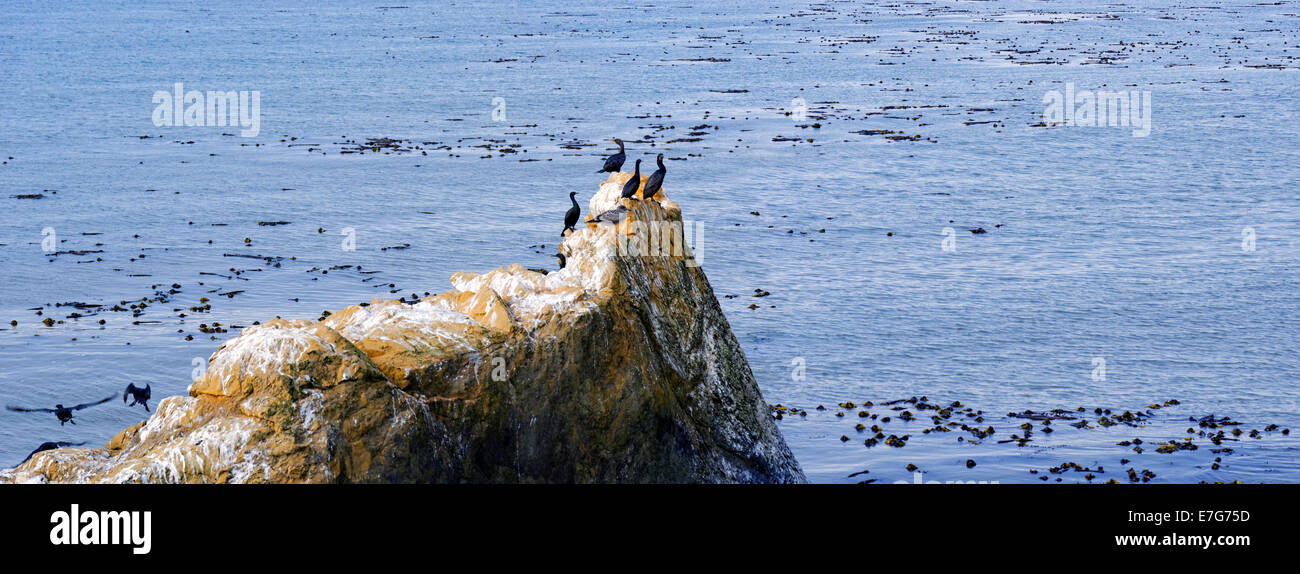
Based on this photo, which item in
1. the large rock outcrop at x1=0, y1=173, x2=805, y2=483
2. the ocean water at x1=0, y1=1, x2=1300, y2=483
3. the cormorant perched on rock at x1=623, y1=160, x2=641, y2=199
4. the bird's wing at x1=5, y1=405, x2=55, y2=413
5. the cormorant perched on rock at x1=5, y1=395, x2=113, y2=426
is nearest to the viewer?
the large rock outcrop at x1=0, y1=173, x2=805, y2=483

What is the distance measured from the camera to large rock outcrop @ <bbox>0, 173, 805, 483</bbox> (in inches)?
524

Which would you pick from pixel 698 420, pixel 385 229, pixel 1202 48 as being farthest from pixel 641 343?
pixel 1202 48

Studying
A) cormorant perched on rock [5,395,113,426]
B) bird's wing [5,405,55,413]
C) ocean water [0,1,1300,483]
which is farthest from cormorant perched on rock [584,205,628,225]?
bird's wing [5,405,55,413]

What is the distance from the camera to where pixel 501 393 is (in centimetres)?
1505

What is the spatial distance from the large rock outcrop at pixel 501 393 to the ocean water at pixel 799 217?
24.3 feet

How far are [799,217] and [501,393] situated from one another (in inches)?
1442

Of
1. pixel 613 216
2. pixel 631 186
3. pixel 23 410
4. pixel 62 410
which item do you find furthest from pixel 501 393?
pixel 23 410

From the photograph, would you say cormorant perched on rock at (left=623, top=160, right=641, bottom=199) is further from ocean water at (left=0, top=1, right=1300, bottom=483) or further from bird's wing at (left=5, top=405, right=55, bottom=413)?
bird's wing at (left=5, top=405, right=55, bottom=413)

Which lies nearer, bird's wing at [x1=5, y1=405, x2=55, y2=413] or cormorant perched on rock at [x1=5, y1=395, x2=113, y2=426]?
cormorant perched on rock at [x1=5, y1=395, x2=113, y2=426]

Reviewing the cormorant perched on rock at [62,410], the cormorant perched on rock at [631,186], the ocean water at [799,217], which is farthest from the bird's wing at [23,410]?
the cormorant perched on rock at [631,186]

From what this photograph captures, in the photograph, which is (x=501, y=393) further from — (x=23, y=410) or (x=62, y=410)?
(x=23, y=410)

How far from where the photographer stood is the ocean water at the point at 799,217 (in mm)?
29906

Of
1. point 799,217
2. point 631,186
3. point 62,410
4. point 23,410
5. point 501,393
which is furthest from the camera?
point 799,217

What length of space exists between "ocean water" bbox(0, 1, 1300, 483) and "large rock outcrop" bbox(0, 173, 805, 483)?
291 inches
